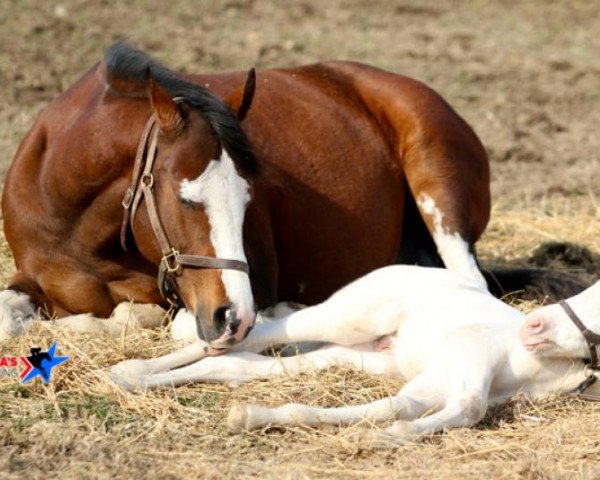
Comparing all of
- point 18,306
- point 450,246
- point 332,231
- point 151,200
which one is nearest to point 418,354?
point 151,200

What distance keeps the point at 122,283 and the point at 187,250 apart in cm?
69

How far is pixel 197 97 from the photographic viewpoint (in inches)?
174

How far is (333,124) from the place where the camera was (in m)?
5.76

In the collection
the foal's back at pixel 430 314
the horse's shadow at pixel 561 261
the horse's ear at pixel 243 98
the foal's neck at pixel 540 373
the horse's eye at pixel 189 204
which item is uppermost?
the horse's ear at pixel 243 98

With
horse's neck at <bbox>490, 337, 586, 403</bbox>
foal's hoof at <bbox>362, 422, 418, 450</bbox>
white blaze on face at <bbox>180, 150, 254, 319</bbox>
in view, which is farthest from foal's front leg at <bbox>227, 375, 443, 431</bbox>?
white blaze on face at <bbox>180, 150, 254, 319</bbox>

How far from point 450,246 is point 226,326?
6.10 ft

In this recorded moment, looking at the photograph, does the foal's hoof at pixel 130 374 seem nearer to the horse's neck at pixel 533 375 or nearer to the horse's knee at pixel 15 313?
the horse's knee at pixel 15 313

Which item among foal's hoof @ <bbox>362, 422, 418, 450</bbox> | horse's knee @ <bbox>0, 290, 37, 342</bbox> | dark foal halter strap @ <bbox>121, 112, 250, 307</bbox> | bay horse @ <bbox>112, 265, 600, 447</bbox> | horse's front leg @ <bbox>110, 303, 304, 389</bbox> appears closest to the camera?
foal's hoof @ <bbox>362, 422, 418, 450</bbox>

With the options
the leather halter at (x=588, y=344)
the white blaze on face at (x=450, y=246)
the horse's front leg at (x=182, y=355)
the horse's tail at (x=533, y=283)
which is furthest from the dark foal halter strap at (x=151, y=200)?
the horse's tail at (x=533, y=283)

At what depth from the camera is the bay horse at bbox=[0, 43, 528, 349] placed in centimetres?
432

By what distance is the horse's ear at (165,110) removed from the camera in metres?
4.34

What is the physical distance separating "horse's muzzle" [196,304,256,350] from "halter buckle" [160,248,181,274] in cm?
25

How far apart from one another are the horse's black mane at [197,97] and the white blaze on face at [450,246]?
1583 mm

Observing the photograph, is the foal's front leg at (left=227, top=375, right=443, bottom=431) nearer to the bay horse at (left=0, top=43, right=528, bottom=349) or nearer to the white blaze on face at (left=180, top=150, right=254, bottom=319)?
the bay horse at (left=0, top=43, right=528, bottom=349)
